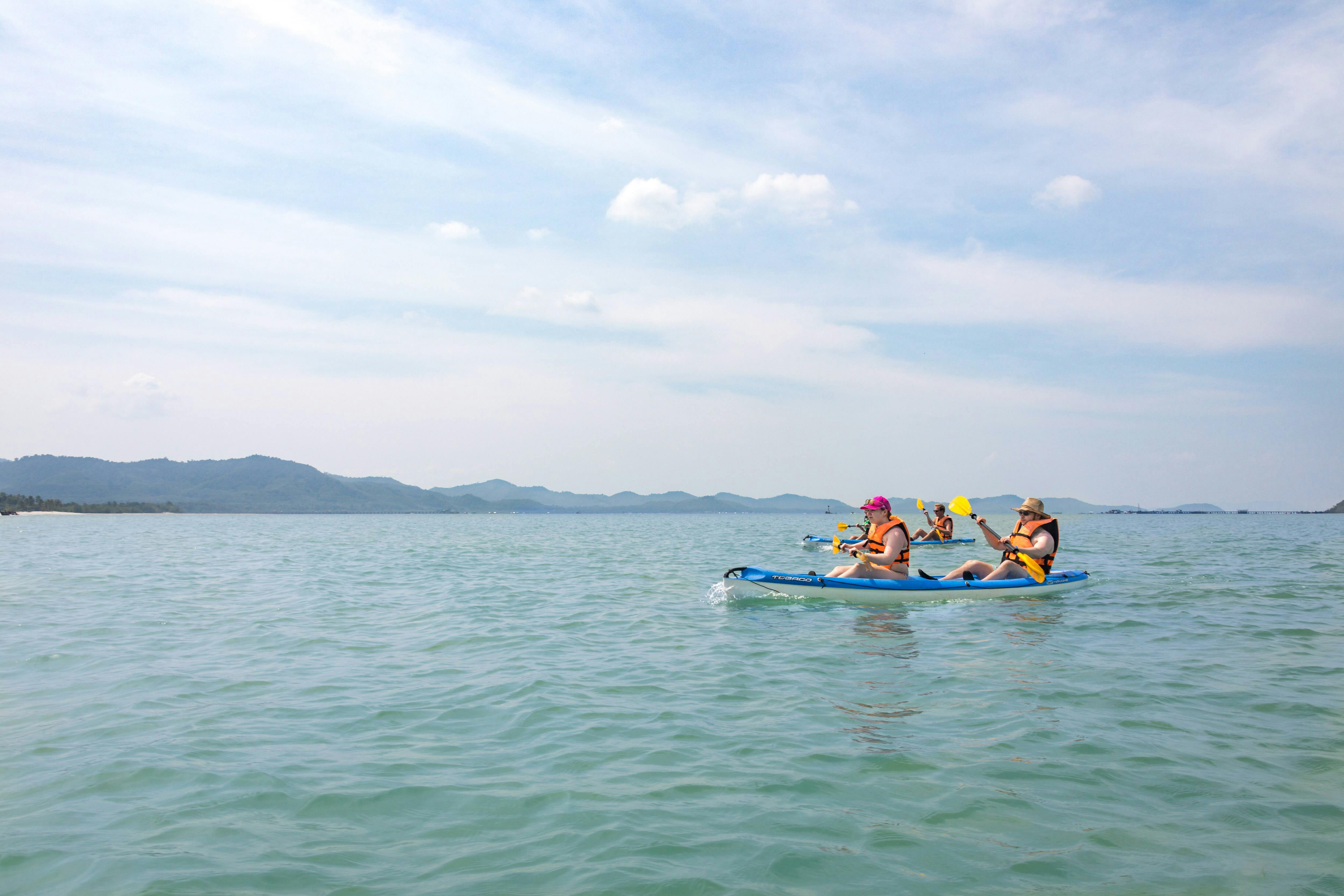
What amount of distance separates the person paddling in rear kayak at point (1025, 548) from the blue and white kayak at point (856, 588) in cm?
47

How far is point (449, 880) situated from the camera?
485 centimetres

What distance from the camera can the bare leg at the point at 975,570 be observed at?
16.9 metres

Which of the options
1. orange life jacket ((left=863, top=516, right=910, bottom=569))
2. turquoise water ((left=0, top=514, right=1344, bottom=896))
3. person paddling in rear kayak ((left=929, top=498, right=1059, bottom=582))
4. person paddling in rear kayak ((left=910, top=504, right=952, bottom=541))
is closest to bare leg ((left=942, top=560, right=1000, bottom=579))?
person paddling in rear kayak ((left=929, top=498, right=1059, bottom=582))

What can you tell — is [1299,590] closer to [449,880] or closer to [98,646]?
[449,880]

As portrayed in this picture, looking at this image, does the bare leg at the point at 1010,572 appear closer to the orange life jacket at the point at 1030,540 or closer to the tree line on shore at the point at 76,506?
the orange life jacket at the point at 1030,540

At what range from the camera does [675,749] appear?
734cm

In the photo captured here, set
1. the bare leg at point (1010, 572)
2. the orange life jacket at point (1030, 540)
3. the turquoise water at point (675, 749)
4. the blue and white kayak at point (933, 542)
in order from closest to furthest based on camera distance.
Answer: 1. the turquoise water at point (675, 749)
2. the bare leg at point (1010, 572)
3. the orange life jacket at point (1030, 540)
4. the blue and white kayak at point (933, 542)

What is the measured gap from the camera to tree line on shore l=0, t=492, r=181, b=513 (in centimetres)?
11519

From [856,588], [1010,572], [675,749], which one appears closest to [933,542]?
→ [1010,572]

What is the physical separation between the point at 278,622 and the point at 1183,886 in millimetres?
15035

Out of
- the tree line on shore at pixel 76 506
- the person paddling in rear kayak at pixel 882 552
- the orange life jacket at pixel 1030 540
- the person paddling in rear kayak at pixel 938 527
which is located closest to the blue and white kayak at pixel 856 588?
the person paddling in rear kayak at pixel 882 552

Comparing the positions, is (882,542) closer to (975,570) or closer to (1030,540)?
(975,570)

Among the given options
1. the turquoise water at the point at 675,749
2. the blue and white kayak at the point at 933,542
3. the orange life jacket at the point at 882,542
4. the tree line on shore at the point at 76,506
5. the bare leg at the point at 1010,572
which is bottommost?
the tree line on shore at the point at 76,506

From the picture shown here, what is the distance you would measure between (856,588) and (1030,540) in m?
4.89
